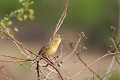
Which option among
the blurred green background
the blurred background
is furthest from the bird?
the blurred green background

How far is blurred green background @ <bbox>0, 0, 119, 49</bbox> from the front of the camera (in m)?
20.3

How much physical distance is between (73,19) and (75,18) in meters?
0.12

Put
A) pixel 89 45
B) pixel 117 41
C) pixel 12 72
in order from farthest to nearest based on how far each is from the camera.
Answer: pixel 89 45 < pixel 12 72 < pixel 117 41

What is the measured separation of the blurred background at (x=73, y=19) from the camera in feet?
66.1

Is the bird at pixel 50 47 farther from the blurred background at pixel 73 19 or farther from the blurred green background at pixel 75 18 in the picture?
the blurred green background at pixel 75 18

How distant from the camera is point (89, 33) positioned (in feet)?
67.7

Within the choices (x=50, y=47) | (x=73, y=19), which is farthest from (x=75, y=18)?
(x=50, y=47)

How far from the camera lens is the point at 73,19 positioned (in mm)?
21469

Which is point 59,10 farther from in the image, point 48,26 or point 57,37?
point 57,37

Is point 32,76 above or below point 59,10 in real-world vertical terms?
below

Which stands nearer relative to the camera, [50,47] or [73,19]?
[50,47]

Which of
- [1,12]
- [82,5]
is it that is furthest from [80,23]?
[1,12]

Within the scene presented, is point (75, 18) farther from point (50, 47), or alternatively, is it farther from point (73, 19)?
point (50, 47)

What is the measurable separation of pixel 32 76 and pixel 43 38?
20.2ft
